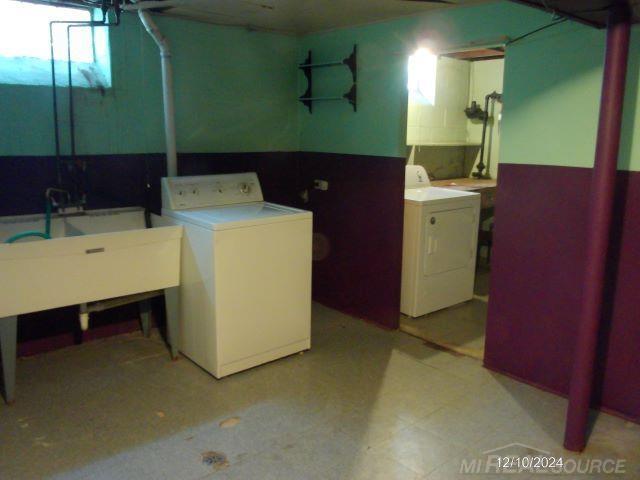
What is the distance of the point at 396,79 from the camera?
10.6ft

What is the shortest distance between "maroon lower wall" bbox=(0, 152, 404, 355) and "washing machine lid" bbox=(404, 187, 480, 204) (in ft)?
0.83

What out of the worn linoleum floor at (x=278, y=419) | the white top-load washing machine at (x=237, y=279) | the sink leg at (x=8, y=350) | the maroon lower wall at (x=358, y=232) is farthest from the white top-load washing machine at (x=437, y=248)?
the sink leg at (x=8, y=350)

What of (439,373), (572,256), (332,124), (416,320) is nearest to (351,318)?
(416,320)

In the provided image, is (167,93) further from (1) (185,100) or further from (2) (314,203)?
(2) (314,203)

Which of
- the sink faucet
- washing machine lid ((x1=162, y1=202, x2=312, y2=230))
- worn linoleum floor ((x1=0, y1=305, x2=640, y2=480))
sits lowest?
worn linoleum floor ((x1=0, y1=305, x2=640, y2=480))

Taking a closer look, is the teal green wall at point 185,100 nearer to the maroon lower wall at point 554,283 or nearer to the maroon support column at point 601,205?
the maroon lower wall at point 554,283

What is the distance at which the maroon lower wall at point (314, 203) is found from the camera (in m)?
2.98

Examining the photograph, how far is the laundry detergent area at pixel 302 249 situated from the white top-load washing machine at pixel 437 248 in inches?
0.9

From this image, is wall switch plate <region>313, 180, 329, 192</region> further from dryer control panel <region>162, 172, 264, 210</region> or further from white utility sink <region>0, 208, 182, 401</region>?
white utility sink <region>0, 208, 182, 401</region>

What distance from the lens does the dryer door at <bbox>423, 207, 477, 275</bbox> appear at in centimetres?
358

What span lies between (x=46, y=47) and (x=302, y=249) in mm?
1852

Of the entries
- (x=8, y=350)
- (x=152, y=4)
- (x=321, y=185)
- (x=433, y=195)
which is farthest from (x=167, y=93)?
(x=433, y=195)

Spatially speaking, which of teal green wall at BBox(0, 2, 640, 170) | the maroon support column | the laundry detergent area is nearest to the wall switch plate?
the laundry detergent area

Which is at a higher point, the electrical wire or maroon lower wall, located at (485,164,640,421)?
the electrical wire
